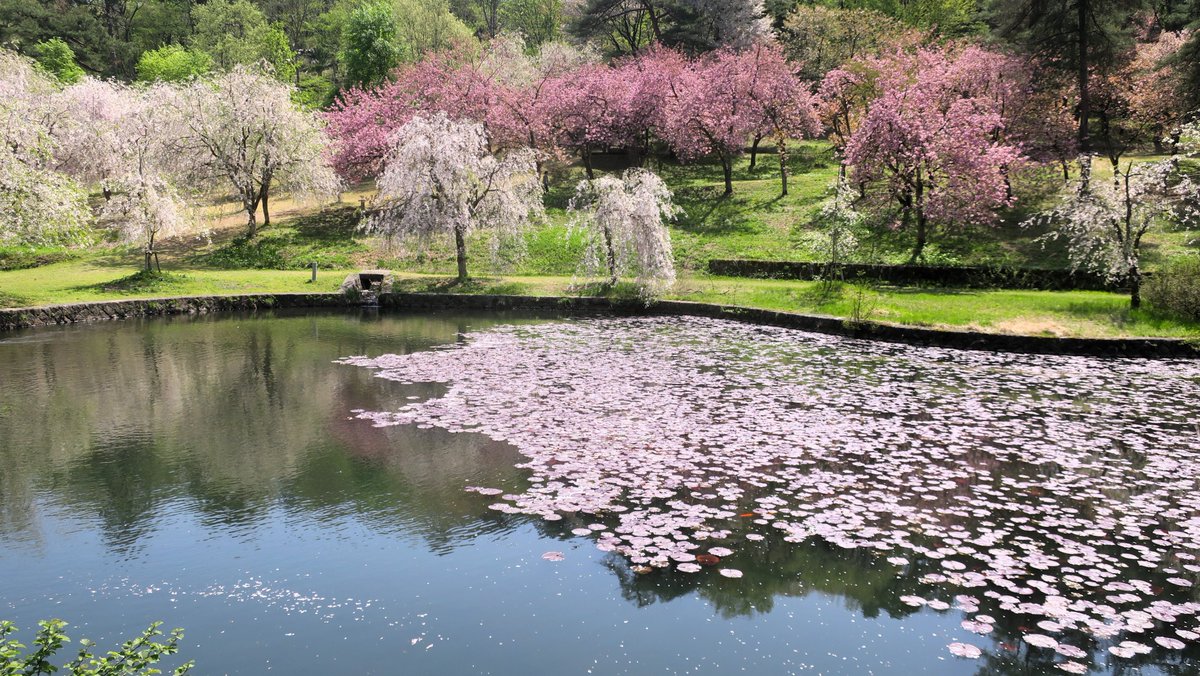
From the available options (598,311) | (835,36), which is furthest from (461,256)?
(835,36)

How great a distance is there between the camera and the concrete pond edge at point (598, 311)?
2120 centimetres

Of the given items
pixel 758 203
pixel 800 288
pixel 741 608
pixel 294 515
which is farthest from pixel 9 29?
pixel 741 608

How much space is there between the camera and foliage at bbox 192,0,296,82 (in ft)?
229

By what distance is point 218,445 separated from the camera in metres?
13.9

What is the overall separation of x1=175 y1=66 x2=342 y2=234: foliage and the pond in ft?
87.3

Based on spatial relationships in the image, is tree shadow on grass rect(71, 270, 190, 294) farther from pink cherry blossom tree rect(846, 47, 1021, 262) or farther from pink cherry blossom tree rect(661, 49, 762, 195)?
pink cherry blossom tree rect(846, 47, 1021, 262)

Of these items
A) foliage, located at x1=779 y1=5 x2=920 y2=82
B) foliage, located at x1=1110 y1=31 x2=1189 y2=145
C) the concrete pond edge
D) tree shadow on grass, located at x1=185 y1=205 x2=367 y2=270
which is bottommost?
the concrete pond edge

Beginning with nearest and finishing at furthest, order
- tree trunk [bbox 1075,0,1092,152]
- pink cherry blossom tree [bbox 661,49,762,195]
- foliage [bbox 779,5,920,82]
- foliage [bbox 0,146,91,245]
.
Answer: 1. foliage [bbox 0,146,91,245]
2. tree trunk [bbox 1075,0,1092,152]
3. pink cherry blossom tree [bbox 661,49,762,195]
4. foliage [bbox 779,5,920,82]

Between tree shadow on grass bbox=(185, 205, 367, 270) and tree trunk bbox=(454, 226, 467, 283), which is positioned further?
tree shadow on grass bbox=(185, 205, 367, 270)

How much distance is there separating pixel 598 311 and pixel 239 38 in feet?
213

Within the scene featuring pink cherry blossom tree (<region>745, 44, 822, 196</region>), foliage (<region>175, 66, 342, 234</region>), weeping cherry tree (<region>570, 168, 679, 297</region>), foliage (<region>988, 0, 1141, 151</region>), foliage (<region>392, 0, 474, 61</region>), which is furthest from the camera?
foliage (<region>392, 0, 474, 61</region>)

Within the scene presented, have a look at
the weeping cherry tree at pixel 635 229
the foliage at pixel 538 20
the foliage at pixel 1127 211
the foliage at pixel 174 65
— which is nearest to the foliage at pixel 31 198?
the weeping cherry tree at pixel 635 229

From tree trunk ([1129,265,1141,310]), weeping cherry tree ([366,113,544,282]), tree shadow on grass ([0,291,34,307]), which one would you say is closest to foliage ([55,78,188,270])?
tree shadow on grass ([0,291,34,307])

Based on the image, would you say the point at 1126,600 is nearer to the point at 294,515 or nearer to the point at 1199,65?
the point at 294,515
